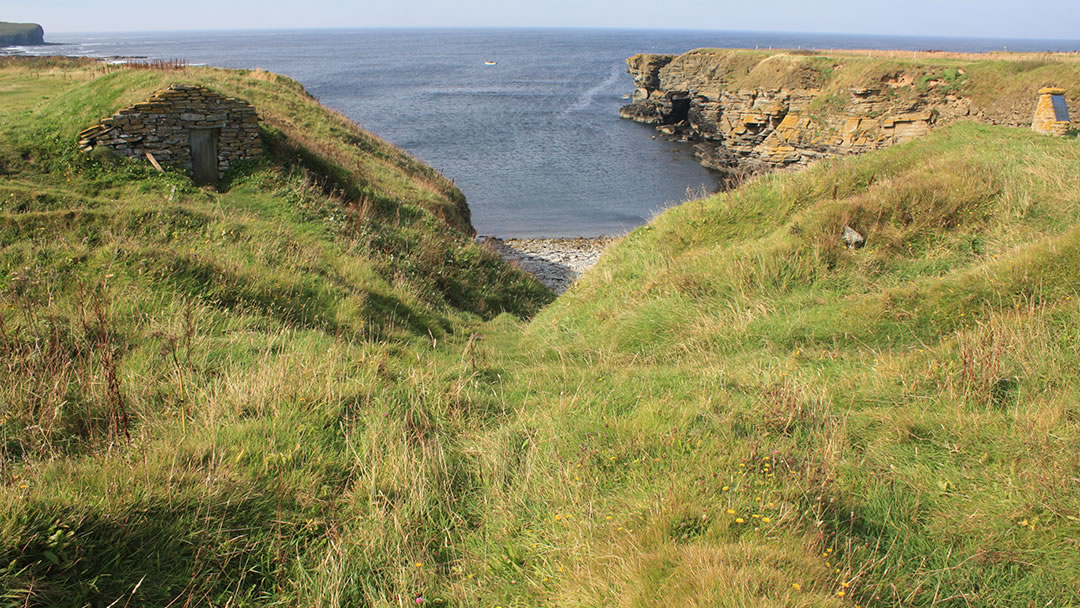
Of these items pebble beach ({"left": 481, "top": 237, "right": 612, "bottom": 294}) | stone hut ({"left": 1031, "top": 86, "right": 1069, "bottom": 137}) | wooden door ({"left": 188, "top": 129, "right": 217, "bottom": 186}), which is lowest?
pebble beach ({"left": 481, "top": 237, "right": 612, "bottom": 294})

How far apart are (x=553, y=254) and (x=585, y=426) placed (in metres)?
24.1

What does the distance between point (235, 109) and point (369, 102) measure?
61.2 meters

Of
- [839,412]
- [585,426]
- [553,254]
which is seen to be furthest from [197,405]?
[553,254]

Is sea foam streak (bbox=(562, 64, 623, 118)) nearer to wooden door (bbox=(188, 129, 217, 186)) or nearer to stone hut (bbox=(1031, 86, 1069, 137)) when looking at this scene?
wooden door (bbox=(188, 129, 217, 186))

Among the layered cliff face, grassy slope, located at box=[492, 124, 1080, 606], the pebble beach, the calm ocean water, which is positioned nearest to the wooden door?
the pebble beach

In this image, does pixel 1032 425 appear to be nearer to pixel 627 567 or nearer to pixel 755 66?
pixel 627 567

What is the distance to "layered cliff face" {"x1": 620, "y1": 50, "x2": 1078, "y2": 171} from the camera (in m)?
40.4

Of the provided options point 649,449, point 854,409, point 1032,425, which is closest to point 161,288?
point 649,449

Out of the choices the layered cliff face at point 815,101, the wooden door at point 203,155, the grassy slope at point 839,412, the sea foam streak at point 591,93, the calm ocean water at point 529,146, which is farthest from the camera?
the sea foam streak at point 591,93

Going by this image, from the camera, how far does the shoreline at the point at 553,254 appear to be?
81.7 feet

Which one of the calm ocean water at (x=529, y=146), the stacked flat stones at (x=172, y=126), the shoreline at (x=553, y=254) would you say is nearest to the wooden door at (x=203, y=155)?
the stacked flat stones at (x=172, y=126)

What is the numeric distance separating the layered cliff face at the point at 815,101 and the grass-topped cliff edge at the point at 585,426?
1379 inches

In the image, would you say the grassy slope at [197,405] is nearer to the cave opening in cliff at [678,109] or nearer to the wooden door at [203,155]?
the wooden door at [203,155]

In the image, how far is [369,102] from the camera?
75750 millimetres
